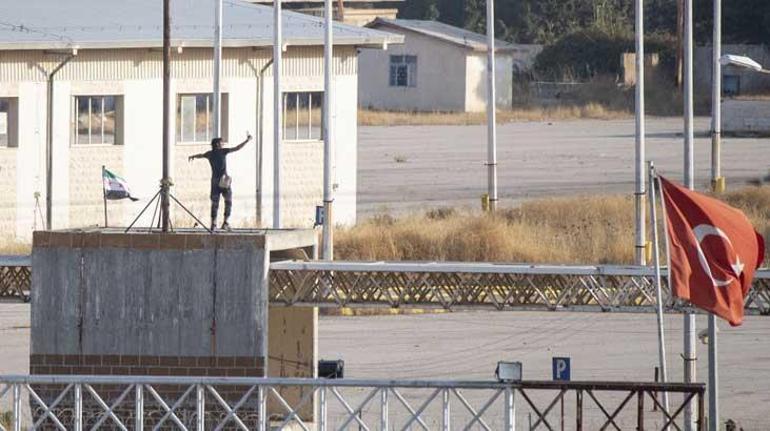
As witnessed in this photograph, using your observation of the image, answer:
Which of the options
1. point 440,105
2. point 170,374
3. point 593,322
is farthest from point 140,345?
point 440,105

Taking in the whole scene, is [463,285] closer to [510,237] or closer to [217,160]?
[217,160]

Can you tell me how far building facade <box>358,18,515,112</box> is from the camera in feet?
242

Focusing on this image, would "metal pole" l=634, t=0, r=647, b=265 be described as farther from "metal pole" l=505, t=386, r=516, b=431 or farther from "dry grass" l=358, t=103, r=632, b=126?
"dry grass" l=358, t=103, r=632, b=126

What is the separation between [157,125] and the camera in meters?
37.6

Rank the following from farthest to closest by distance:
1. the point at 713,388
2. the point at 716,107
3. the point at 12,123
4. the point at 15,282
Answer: the point at 12,123
the point at 716,107
the point at 15,282
the point at 713,388

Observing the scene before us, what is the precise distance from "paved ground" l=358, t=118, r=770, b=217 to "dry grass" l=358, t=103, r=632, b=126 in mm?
1778

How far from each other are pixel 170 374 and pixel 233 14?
2154 centimetres

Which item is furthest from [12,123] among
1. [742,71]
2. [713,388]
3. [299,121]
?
[742,71]

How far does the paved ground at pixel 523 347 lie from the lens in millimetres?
24844

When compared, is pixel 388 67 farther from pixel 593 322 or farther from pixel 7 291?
pixel 7 291

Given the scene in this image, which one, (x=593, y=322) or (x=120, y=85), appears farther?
(x=120, y=85)

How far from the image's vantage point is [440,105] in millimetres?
76250

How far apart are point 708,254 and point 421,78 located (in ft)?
191

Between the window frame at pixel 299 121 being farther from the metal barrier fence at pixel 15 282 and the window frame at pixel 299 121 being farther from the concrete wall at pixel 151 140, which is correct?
the metal barrier fence at pixel 15 282
